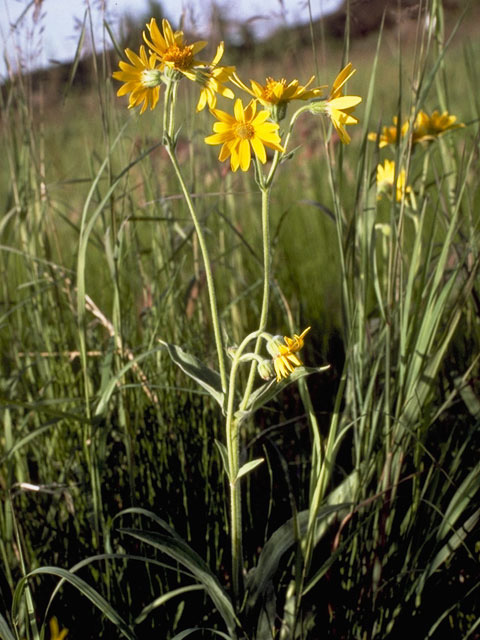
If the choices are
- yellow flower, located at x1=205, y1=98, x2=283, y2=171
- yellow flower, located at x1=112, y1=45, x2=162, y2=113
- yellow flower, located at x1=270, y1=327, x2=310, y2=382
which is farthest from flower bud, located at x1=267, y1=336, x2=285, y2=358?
yellow flower, located at x1=112, y1=45, x2=162, y2=113

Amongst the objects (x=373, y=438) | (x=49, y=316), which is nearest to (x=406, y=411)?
(x=373, y=438)

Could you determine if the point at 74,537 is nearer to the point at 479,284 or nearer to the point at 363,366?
the point at 363,366

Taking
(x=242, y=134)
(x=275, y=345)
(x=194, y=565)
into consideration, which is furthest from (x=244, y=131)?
(x=194, y=565)

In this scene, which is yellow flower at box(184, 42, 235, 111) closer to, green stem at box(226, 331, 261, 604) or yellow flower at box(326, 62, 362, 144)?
yellow flower at box(326, 62, 362, 144)

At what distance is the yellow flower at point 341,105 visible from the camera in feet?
2.34

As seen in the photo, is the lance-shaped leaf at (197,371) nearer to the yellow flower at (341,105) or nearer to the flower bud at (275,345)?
the flower bud at (275,345)

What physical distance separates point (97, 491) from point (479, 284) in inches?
30.5

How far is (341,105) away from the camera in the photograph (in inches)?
28.8

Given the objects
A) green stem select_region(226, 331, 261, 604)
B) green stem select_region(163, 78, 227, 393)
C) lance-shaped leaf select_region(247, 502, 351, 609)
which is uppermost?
green stem select_region(163, 78, 227, 393)

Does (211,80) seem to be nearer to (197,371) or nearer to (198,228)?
(198,228)

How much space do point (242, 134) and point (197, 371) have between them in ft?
0.94

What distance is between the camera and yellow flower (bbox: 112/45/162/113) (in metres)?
0.75

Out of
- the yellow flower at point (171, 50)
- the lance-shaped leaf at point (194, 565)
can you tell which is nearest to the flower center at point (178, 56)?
the yellow flower at point (171, 50)

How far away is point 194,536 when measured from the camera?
3.29 ft
